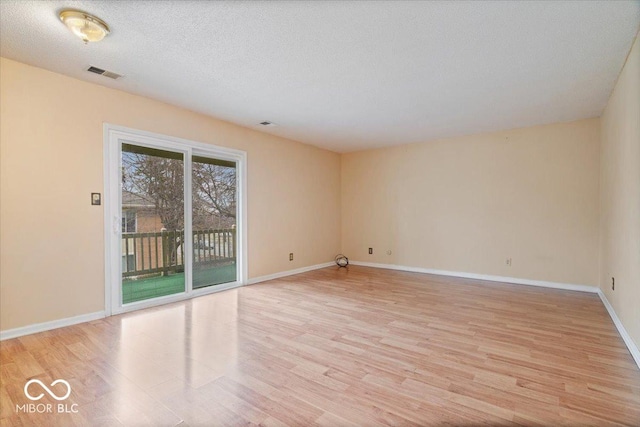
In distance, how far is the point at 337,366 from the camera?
2.19 m

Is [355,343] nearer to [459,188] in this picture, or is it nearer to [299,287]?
[299,287]

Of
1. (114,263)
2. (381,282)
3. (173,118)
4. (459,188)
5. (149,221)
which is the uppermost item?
(173,118)

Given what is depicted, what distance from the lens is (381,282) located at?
490 centimetres

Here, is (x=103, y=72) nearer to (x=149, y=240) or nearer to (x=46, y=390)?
(x=149, y=240)

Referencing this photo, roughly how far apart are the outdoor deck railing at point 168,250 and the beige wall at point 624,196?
4.37m

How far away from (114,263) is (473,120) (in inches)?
189

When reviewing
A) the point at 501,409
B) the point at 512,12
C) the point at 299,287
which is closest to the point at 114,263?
the point at 299,287

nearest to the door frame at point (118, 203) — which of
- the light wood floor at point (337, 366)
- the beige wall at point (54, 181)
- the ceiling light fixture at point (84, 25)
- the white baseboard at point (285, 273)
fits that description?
the beige wall at point (54, 181)

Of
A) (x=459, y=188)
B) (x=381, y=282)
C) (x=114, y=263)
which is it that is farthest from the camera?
(x=459, y=188)

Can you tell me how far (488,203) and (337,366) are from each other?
4.04 m

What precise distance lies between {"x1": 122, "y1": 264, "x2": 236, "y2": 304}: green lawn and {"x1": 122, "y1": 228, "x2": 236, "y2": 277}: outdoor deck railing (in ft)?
0.30

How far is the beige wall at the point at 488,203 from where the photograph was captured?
14.3 feet

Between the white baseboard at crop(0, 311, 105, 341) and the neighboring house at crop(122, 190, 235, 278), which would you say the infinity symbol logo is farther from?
the neighboring house at crop(122, 190, 235, 278)

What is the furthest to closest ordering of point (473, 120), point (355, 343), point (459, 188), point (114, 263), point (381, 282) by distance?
1. point (459, 188)
2. point (381, 282)
3. point (473, 120)
4. point (114, 263)
5. point (355, 343)
